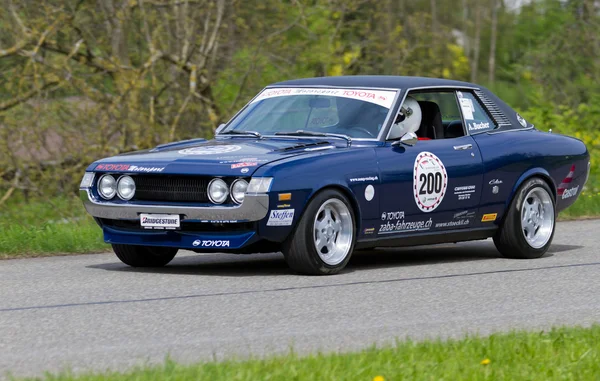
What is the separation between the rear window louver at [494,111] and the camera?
438 inches

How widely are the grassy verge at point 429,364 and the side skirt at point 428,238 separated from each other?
328cm

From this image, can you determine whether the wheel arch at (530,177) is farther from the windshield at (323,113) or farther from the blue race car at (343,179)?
the windshield at (323,113)

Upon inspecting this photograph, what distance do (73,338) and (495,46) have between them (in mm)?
58282

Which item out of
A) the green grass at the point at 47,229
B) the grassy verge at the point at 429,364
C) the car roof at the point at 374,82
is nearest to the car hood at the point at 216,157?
the car roof at the point at 374,82

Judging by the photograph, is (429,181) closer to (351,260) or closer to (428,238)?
(428,238)

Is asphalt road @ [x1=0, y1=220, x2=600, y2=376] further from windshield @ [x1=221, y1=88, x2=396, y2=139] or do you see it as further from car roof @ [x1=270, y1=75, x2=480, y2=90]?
car roof @ [x1=270, y1=75, x2=480, y2=90]

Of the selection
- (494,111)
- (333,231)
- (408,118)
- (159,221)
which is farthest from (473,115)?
(159,221)

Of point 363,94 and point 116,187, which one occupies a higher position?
point 363,94

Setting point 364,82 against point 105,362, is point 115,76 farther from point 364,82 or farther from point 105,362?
point 105,362

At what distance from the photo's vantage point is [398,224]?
382 inches

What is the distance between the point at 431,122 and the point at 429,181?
2.88ft

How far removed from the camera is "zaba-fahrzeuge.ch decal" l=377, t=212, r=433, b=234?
31.4 ft

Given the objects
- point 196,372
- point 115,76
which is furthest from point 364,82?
point 115,76

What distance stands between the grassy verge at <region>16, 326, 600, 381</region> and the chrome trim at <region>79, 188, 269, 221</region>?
2.66 m
